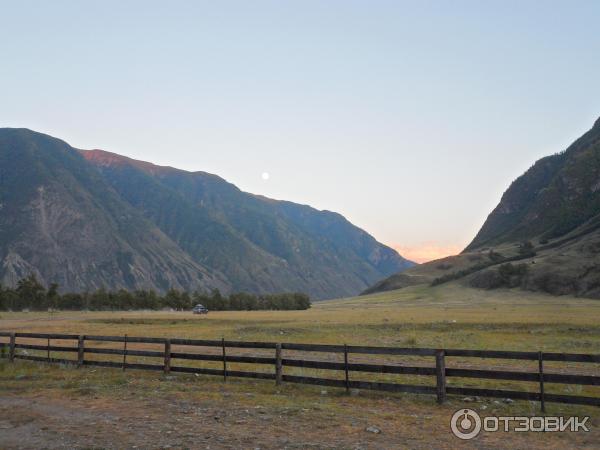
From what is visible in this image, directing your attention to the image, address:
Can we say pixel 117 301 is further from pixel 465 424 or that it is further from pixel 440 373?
pixel 465 424

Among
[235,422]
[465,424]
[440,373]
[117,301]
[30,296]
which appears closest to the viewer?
[465,424]

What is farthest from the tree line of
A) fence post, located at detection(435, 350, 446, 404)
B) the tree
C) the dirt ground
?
fence post, located at detection(435, 350, 446, 404)

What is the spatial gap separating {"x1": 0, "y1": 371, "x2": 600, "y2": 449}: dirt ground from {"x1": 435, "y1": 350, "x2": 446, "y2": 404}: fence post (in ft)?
1.20

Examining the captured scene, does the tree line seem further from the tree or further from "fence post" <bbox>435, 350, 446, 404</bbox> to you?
"fence post" <bbox>435, 350, 446, 404</bbox>

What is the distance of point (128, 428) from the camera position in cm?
1370

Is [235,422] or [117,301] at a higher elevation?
[235,422]

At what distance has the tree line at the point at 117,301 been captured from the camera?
140 metres

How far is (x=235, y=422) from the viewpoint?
14320 mm

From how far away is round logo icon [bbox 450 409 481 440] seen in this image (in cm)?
1309

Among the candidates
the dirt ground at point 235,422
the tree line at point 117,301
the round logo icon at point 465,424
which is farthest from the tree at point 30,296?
the round logo icon at point 465,424

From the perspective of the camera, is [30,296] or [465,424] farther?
[30,296]

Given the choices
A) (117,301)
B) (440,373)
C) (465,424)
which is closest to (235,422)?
(465,424)

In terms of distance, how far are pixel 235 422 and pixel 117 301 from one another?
140 meters

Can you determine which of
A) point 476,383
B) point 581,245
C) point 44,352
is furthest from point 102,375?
point 581,245
